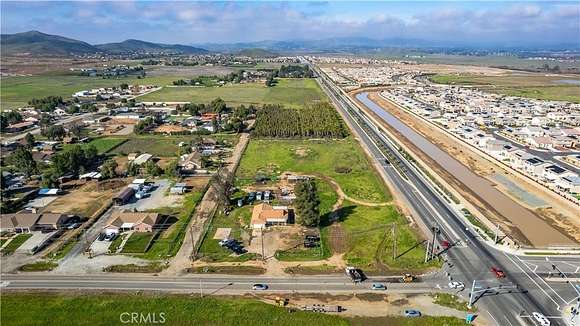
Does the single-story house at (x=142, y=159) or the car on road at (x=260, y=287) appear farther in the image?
the single-story house at (x=142, y=159)

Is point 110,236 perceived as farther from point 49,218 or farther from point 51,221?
point 49,218

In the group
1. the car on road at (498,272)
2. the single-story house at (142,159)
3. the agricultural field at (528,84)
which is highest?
the agricultural field at (528,84)

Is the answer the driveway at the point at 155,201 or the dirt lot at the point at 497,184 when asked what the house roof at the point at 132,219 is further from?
the dirt lot at the point at 497,184

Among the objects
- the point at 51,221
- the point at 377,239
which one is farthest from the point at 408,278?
the point at 51,221

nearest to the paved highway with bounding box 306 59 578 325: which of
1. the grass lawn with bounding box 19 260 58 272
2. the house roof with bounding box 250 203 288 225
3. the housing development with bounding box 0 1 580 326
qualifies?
the housing development with bounding box 0 1 580 326

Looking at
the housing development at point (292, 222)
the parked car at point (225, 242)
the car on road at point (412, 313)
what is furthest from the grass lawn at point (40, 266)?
the car on road at point (412, 313)

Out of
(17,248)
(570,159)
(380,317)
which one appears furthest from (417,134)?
(17,248)
